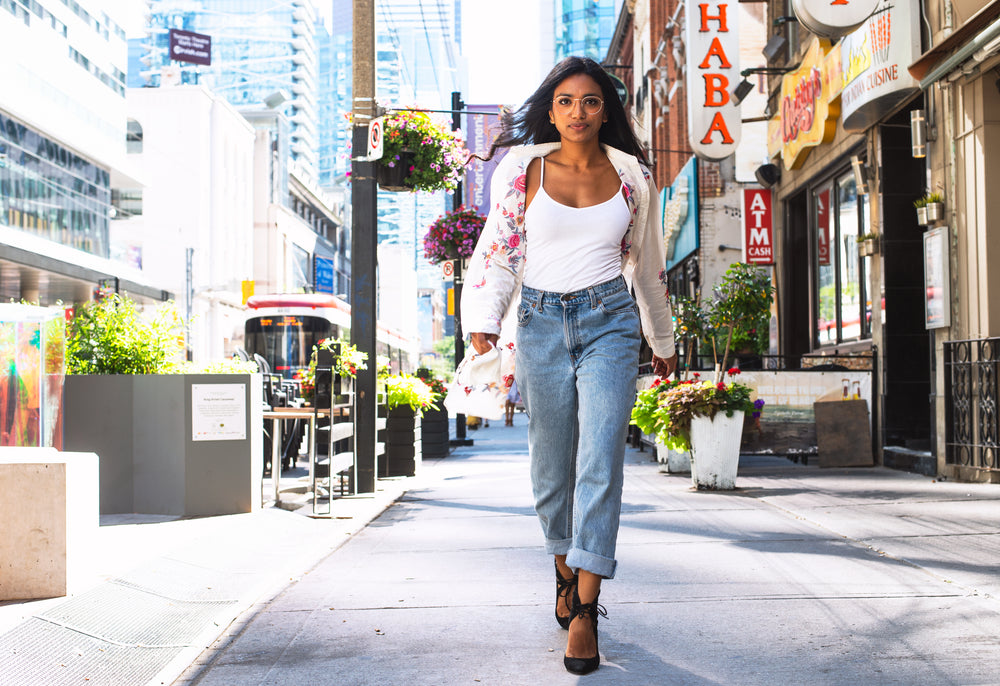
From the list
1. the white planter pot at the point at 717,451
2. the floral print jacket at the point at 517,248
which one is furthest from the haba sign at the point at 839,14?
the floral print jacket at the point at 517,248

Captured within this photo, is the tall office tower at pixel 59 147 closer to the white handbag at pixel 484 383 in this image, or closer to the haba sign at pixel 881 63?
the haba sign at pixel 881 63

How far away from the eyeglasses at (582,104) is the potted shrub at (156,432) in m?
4.38

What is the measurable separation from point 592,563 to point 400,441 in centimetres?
802

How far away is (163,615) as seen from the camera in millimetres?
4492

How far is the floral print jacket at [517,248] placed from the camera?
379 centimetres

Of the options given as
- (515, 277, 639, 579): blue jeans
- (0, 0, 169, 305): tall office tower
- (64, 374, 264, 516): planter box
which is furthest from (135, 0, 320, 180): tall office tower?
(515, 277, 639, 579): blue jeans

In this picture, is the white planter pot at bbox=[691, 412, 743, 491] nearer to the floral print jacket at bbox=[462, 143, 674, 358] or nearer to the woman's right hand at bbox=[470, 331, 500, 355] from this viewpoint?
the floral print jacket at bbox=[462, 143, 674, 358]

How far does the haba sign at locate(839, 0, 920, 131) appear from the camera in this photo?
10120mm

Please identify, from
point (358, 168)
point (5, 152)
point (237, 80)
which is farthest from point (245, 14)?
point (358, 168)

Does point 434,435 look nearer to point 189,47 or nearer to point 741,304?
point 741,304

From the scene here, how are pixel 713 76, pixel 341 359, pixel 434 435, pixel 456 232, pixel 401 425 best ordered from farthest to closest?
pixel 456 232 < pixel 713 76 < pixel 434 435 < pixel 401 425 < pixel 341 359

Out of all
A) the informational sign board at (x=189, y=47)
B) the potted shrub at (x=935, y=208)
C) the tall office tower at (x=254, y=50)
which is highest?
the tall office tower at (x=254, y=50)

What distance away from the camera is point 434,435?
51.8 ft

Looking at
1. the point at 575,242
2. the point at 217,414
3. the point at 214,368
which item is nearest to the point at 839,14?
the point at 214,368
